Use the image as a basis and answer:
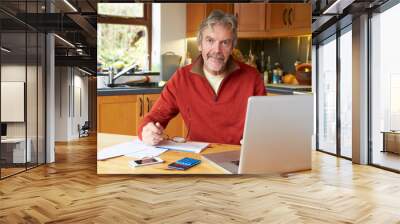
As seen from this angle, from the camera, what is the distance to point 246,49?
4.40m

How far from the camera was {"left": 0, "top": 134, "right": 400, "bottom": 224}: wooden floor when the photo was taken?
10.2 feet

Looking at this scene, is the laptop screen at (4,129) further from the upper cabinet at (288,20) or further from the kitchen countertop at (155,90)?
the upper cabinet at (288,20)

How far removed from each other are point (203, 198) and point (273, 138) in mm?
1069

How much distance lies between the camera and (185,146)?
13.9ft

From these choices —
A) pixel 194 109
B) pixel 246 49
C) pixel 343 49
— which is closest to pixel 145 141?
pixel 194 109

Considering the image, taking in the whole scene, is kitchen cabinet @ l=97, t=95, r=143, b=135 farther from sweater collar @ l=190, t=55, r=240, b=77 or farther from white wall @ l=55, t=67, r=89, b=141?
white wall @ l=55, t=67, r=89, b=141

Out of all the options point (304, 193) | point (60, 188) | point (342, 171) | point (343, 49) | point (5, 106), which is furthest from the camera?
point (343, 49)

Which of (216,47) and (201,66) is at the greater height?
(216,47)

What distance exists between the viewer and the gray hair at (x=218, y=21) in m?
4.38

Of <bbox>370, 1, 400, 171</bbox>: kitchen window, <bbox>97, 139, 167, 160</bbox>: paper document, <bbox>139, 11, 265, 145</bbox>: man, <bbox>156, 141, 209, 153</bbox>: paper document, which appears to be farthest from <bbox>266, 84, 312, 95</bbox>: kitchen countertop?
<bbox>370, 1, 400, 171</bbox>: kitchen window

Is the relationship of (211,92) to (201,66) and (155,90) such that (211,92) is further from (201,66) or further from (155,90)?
(155,90)

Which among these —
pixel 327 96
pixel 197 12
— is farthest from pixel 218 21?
pixel 327 96

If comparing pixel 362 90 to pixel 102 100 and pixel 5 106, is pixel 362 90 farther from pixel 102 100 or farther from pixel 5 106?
pixel 5 106

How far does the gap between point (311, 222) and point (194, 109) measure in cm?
186
